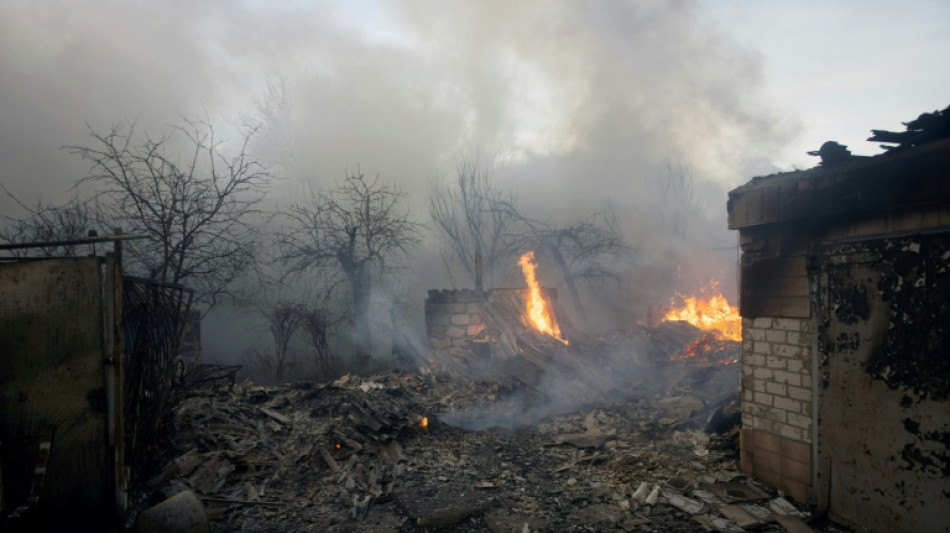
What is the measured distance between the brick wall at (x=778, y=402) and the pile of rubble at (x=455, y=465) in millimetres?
284

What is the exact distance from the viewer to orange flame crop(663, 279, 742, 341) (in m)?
18.6

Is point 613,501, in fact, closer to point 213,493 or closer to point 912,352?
point 912,352

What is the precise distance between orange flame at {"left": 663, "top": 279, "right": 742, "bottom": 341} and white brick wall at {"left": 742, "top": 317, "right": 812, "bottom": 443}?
12734 millimetres

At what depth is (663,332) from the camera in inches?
650

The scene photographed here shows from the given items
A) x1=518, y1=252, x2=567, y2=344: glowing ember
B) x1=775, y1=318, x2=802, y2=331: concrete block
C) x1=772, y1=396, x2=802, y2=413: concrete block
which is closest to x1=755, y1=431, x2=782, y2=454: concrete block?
x1=772, y1=396, x2=802, y2=413: concrete block

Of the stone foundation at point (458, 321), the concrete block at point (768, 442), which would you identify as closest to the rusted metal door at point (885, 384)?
the concrete block at point (768, 442)

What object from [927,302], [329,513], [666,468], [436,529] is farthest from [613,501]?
[927,302]

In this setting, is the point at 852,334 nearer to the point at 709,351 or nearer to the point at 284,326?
the point at 709,351

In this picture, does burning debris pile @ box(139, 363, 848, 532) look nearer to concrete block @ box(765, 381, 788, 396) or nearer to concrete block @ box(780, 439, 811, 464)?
concrete block @ box(780, 439, 811, 464)

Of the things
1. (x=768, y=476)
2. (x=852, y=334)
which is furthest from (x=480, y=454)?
(x=852, y=334)

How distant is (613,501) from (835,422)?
97.4 inches

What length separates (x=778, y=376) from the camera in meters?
5.70

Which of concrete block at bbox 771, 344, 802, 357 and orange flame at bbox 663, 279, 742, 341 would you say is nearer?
concrete block at bbox 771, 344, 802, 357

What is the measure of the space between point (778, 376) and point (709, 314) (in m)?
15.3
